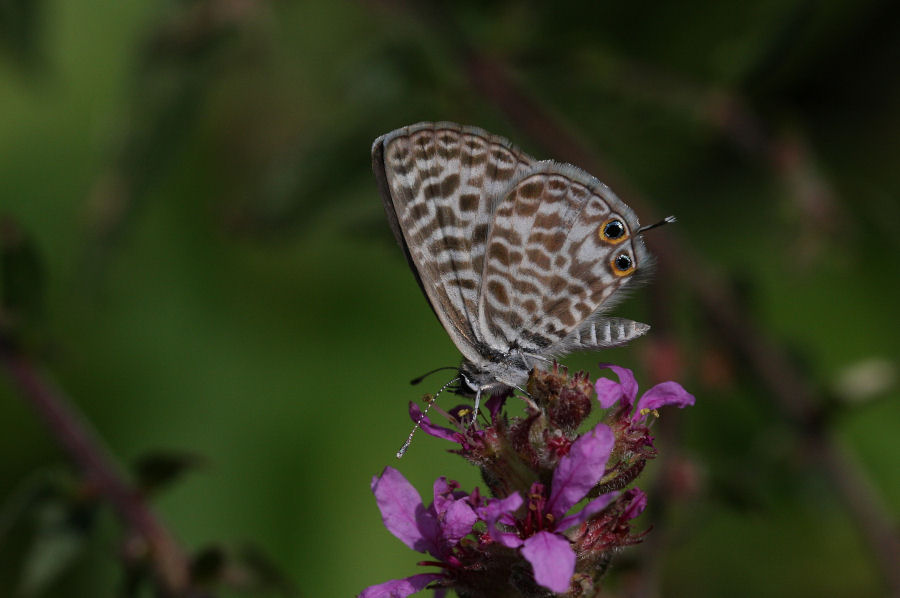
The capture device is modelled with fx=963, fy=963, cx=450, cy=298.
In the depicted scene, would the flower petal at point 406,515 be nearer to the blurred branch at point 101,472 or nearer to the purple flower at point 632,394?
the purple flower at point 632,394

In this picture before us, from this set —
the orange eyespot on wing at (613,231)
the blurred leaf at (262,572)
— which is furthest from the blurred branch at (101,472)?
the orange eyespot on wing at (613,231)

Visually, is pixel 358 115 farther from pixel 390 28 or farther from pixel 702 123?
pixel 702 123

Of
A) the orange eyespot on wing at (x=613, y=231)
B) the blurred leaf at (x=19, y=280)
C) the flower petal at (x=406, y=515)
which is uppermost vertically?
the orange eyespot on wing at (x=613, y=231)

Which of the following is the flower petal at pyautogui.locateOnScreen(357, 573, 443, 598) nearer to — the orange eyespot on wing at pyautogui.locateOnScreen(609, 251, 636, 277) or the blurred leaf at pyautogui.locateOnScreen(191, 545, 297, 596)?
the blurred leaf at pyautogui.locateOnScreen(191, 545, 297, 596)

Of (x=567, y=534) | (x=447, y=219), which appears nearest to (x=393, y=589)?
(x=567, y=534)

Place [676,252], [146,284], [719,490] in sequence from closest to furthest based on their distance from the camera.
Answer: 1. [719,490]
2. [676,252]
3. [146,284]

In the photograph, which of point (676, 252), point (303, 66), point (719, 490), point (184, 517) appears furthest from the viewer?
point (303, 66)

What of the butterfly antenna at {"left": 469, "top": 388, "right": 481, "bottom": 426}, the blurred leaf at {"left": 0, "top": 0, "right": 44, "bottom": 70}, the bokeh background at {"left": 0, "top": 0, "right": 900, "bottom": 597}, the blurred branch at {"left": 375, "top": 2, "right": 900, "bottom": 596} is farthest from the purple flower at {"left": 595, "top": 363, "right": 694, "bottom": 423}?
the blurred leaf at {"left": 0, "top": 0, "right": 44, "bottom": 70}

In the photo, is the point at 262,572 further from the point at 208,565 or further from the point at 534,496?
the point at 534,496
